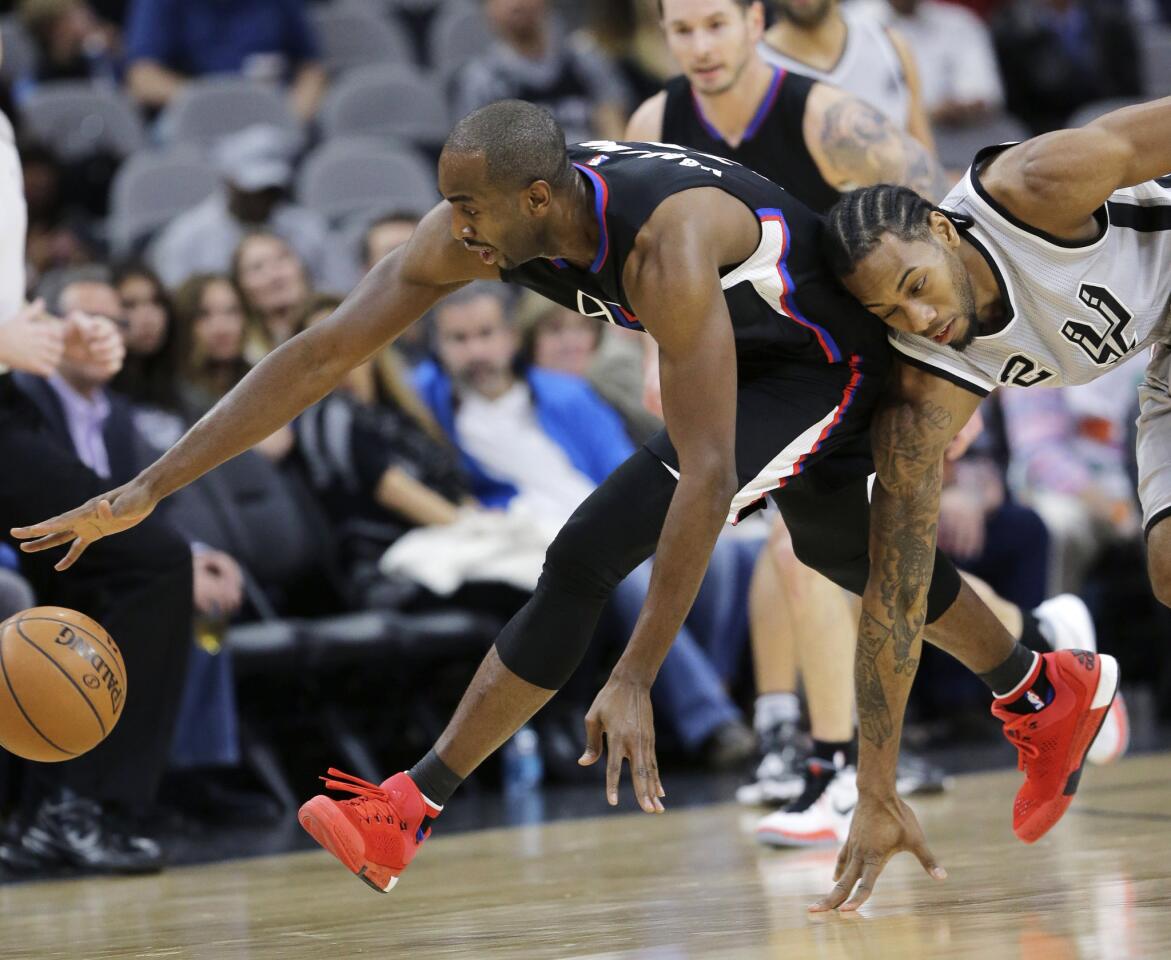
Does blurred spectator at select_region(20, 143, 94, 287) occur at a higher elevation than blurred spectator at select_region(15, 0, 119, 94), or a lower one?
lower

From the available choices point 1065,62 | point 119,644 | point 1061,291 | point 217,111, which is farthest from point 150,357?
point 1065,62

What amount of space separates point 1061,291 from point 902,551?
591 millimetres

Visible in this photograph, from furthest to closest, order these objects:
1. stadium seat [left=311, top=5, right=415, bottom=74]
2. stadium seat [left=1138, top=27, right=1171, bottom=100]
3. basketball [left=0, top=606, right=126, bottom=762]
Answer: stadium seat [left=1138, top=27, right=1171, bottom=100] < stadium seat [left=311, top=5, right=415, bottom=74] < basketball [left=0, top=606, right=126, bottom=762]

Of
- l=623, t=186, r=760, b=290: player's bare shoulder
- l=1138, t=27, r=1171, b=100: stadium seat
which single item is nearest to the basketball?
l=623, t=186, r=760, b=290: player's bare shoulder

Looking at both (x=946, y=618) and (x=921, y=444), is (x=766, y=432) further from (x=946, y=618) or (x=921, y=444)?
(x=946, y=618)

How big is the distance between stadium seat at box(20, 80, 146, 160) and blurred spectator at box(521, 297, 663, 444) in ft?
8.51

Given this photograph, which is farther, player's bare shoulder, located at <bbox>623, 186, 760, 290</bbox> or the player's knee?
the player's knee

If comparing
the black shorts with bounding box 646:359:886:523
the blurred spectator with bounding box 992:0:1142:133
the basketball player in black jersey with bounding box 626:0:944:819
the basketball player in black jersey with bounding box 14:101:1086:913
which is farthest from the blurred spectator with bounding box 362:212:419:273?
the blurred spectator with bounding box 992:0:1142:133

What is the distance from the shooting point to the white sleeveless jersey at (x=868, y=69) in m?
5.37

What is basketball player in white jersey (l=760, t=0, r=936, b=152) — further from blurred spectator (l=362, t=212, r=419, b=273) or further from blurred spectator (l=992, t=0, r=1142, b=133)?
blurred spectator (l=992, t=0, r=1142, b=133)

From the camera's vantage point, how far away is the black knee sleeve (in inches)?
138

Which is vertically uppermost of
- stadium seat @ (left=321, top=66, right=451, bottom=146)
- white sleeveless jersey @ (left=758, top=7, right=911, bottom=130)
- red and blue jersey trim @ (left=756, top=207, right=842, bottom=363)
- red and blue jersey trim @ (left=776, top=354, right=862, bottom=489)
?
red and blue jersey trim @ (left=756, top=207, right=842, bottom=363)

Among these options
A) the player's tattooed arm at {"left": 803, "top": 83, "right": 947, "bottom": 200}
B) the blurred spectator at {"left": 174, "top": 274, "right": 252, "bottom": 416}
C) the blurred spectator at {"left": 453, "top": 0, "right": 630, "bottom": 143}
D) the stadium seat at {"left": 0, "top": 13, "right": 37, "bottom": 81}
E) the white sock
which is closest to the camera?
the player's tattooed arm at {"left": 803, "top": 83, "right": 947, "bottom": 200}

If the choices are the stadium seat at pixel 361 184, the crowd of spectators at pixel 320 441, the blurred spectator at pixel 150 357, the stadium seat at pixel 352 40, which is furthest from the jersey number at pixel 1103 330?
the stadium seat at pixel 352 40
